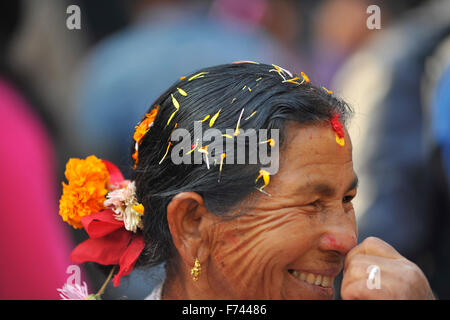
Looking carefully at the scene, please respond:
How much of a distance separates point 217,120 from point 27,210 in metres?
3.06

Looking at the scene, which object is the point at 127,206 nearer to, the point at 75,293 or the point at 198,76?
the point at 75,293

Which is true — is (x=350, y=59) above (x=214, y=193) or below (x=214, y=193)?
above

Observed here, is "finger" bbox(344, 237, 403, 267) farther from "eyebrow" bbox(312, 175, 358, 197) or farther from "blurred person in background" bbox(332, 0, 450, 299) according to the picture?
"blurred person in background" bbox(332, 0, 450, 299)

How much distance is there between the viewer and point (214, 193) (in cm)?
277

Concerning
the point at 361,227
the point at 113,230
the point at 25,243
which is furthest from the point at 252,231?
the point at 25,243

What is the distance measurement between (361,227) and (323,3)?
292 cm

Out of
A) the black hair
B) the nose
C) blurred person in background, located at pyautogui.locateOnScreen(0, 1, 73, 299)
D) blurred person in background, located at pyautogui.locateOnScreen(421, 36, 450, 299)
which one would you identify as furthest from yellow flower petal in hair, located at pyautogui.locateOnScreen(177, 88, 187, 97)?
blurred person in background, located at pyautogui.locateOnScreen(421, 36, 450, 299)

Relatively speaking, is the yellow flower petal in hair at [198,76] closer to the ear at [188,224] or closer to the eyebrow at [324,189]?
the ear at [188,224]

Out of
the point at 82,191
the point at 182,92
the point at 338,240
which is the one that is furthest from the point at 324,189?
the point at 82,191

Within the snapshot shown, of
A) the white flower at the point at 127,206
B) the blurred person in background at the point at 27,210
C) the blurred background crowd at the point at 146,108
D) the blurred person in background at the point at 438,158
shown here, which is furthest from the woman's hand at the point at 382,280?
the blurred person in background at the point at 27,210

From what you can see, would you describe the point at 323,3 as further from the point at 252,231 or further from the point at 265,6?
the point at 252,231

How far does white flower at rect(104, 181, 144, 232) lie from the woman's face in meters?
0.46

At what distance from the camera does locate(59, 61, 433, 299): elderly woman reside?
2723 mm

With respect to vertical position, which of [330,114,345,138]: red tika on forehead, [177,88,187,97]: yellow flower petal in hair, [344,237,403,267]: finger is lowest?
[344,237,403,267]: finger
